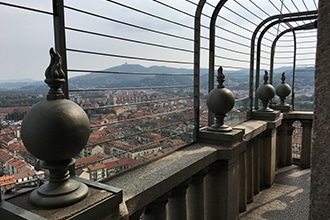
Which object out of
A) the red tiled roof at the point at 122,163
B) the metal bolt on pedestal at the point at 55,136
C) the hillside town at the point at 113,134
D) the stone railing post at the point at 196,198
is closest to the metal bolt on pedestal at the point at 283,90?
the hillside town at the point at 113,134

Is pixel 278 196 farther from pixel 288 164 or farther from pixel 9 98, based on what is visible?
pixel 9 98

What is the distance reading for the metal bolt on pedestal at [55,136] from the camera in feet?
4.92

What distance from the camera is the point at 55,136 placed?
150 centimetres

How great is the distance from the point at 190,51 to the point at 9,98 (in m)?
2.67

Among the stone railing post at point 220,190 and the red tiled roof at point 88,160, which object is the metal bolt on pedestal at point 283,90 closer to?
the stone railing post at point 220,190

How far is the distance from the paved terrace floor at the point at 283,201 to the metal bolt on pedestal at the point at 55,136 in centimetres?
399

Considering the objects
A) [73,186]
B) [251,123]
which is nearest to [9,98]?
[73,186]

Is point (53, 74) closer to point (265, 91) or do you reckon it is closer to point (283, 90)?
point (265, 91)

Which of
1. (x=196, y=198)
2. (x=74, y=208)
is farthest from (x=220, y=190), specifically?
(x=74, y=208)

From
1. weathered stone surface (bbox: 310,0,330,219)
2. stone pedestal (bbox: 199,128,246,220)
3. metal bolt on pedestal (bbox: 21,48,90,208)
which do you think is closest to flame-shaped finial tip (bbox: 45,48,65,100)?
metal bolt on pedestal (bbox: 21,48,90,208)

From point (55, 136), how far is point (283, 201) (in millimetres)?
5188

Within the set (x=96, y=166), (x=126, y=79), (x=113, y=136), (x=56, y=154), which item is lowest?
(x=96, y=166)

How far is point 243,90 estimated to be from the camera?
21.1 ft

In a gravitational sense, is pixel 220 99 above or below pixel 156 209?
above
